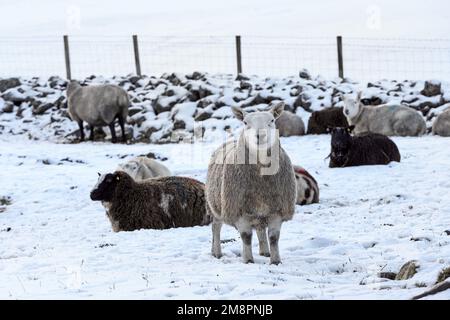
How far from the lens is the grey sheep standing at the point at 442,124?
18547mm

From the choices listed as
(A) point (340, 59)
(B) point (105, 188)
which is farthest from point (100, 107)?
(B) point (105, 188)

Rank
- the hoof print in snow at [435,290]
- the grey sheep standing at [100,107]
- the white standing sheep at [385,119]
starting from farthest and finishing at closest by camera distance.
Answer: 1. the grey sheep standing at [100,107]
2. the white standing sheep at [385,119]
3. the hoof print in snow at [435,290]

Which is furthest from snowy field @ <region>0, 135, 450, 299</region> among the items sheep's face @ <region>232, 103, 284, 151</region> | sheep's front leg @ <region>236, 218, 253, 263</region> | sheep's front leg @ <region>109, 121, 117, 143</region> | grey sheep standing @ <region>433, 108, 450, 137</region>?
sheep's front leg @ <region>109, 121, 117, 143</region>

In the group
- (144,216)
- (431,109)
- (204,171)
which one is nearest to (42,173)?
(204,171)

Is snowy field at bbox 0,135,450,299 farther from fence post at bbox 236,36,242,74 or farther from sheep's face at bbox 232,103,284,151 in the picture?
fence post at bbox 236,36,242,74

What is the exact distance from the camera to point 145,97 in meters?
24.8

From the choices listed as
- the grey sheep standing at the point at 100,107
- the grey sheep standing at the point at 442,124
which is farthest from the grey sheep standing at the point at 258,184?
the grey sheep standing at the point at 100,107

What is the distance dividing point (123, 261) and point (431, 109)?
588 inches

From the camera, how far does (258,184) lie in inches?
288

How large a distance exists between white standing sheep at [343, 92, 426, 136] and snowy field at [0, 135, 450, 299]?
2.82 meters

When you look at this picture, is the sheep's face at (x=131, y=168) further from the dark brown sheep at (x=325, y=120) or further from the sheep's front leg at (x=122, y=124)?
the sheep's front leg at (x=122, y=124)

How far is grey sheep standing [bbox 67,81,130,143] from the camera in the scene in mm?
21844

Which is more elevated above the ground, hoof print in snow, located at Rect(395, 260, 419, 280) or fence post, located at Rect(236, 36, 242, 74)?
fence post, located at Rect(236, 36, 242, 74)

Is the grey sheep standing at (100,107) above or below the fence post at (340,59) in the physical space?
below
